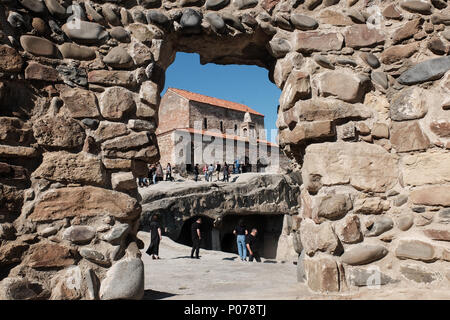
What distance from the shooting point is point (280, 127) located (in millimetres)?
2873

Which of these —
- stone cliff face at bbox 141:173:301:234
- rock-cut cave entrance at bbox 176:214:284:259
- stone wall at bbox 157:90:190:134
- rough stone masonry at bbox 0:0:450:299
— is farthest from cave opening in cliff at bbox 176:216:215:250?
rough stone masonry at bbox 0:0:450:299

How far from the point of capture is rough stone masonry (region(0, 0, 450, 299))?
2201mm

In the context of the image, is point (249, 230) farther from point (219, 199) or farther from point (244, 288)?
point (244, 288)

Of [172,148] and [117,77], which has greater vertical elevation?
[172,148]

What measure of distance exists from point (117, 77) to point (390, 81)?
1977mm

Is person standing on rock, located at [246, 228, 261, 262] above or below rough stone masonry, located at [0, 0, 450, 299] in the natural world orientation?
below

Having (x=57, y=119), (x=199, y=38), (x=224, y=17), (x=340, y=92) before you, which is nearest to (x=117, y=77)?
(x=57, y=119)

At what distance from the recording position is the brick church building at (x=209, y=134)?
25.0m

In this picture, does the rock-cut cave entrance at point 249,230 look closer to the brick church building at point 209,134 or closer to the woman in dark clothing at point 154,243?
the brick church building at point 209,134

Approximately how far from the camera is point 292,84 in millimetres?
2652

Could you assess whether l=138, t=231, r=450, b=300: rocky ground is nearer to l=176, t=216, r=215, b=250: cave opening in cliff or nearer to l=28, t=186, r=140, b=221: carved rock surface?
l=28, t=186, r=140, b=221: carved rock surface

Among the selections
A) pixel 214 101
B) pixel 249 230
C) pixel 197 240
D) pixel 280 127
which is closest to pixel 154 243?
pixel 197 240

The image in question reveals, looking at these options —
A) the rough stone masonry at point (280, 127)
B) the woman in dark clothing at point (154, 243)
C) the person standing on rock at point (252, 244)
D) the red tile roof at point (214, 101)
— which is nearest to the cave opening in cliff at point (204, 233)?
the person standing on rock at point (252, 244)

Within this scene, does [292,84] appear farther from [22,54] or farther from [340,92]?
[22,54]
